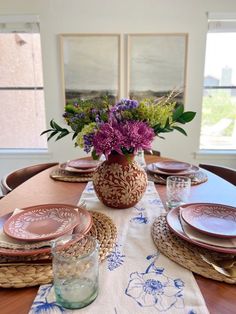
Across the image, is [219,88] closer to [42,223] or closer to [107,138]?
[107,138]

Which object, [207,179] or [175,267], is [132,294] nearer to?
[175,267]

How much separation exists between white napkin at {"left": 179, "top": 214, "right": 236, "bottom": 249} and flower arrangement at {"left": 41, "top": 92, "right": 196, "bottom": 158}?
336mm

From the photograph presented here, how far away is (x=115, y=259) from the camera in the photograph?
786 millimetres

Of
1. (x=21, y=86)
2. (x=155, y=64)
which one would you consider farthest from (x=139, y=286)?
(x=21, y=86)

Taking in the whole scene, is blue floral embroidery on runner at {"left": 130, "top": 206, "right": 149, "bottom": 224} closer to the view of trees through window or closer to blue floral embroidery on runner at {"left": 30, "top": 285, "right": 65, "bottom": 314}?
blue floral embroidery on runner at {"left": 30, "top": 285, "right": 65, "bottom": 314}

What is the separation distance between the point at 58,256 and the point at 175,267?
34cm

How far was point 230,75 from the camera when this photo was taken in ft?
9.71

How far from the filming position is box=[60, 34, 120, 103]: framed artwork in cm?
281

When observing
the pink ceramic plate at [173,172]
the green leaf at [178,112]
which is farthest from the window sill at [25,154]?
the green leaf at [178,112]

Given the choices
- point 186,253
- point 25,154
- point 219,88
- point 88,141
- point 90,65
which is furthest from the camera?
point 25,154

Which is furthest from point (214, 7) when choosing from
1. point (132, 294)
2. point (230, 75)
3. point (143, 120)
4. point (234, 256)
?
point (132, 294)

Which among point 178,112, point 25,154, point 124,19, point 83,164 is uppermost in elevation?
point 124,19

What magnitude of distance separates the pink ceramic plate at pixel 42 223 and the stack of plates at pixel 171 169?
2.53 feet

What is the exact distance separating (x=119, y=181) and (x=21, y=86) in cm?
245
